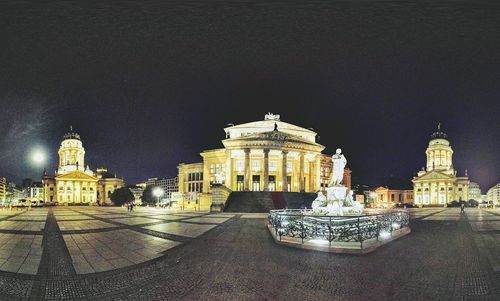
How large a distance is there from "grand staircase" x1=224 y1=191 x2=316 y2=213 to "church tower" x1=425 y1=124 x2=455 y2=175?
251 ft

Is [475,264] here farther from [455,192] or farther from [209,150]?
[455,192]

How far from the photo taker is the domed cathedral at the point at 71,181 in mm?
95125

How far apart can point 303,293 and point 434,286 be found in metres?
3.14

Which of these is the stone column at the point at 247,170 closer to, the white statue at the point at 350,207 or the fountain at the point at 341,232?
the white statue at the point at 350,207

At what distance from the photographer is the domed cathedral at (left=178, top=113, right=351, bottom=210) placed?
52.1m

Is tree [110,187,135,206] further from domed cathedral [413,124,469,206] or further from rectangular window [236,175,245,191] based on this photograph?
domed cathedral [413,124,469,206]

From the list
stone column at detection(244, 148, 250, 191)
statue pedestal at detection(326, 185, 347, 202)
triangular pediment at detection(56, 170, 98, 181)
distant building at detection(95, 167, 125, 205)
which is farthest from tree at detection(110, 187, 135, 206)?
statue pedestal at detection(326, 185, 347, 202)

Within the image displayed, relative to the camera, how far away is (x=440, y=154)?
9675 centimetres

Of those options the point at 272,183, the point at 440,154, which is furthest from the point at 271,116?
the point at 440,154

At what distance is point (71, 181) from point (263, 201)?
85937 mm

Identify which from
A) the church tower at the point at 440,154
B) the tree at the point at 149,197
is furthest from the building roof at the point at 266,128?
the church tower at the point at 440,154

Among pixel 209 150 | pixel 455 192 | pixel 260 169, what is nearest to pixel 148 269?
pixel 260 169

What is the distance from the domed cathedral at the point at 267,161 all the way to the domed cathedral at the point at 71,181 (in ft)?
181

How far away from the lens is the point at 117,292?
250 inches
